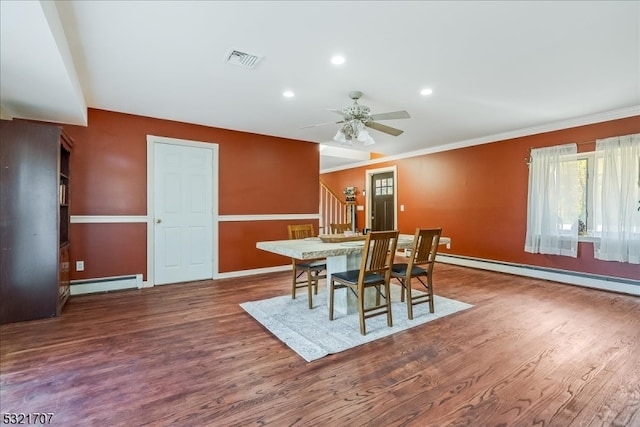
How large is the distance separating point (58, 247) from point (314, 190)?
3890 millimetres

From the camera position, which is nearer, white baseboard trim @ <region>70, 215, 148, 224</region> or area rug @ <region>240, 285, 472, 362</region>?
area rug @ <region>240, 285, 472, 362</region>

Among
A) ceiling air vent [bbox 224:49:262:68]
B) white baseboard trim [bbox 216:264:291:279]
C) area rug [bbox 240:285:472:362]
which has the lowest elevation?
area rug [bbox 240:285:472:362]

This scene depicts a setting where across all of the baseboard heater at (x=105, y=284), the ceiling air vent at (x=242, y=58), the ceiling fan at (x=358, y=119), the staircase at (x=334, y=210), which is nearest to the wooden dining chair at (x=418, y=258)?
the ceiling fan at (x=358, y=119)

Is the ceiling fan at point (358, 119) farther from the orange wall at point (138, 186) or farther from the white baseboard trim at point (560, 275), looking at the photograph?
the white baseboard trim at point (560, 275)

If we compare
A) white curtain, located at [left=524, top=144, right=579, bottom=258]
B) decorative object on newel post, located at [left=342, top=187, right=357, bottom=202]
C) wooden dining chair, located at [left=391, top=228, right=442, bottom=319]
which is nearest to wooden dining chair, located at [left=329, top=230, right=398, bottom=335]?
wooden dining chair, located at [left=391, top=228, right=442, bottom=319]

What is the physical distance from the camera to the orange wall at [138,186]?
3.98 metres

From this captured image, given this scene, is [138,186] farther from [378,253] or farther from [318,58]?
[378,253]

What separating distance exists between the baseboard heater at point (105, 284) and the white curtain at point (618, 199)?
20.5 feet

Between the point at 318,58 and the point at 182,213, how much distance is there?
3.08 meters

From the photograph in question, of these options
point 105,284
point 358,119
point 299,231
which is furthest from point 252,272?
point 358,119

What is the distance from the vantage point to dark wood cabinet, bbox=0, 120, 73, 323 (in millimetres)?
2963

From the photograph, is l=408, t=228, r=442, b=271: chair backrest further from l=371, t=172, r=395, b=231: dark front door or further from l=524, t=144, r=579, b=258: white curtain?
l=371, t=172, r=395, b=231: dark front door

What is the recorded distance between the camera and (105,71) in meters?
2.94

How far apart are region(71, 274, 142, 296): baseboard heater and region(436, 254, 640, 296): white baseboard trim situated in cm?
543
